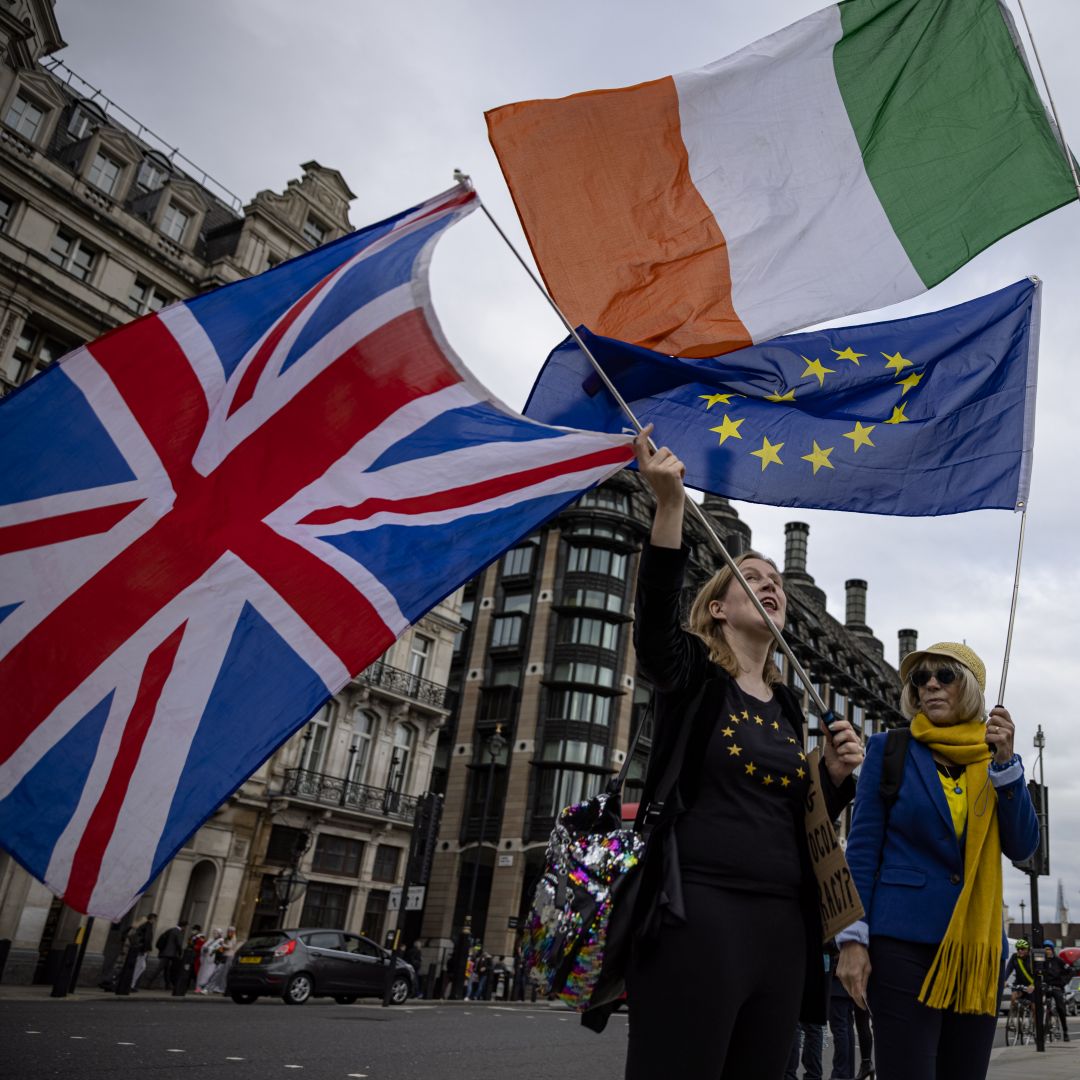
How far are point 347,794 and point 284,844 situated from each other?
282 cm

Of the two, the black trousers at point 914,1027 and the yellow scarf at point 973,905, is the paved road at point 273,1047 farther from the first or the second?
the yellow scarf at point 973,905

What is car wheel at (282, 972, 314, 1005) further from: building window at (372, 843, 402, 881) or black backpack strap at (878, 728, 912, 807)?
black backpack strap at (878, 728, 912, 807)

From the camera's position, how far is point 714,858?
2758 millimetres

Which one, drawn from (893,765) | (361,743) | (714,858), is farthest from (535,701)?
(714,858)

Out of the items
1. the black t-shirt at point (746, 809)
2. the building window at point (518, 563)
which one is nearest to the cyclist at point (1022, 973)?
the black t-shirt at point (746, 809)

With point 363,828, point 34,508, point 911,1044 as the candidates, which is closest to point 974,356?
point 911,1044

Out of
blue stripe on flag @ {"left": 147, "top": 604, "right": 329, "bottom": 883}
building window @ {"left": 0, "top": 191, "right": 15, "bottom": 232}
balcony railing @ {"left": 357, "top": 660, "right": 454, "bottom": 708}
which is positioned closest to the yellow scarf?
blue stripe on flag @ {"left": 147, "top": 604, "right": 329, "bottom": 883}

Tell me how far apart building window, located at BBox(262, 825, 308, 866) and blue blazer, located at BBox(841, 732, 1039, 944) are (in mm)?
33310

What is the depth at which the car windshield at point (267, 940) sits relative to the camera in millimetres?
20406

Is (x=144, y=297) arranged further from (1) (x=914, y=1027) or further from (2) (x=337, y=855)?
(1) (x=914, y=1027)

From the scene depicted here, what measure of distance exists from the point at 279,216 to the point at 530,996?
27.2 meters

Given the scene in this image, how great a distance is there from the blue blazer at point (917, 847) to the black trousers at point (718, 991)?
72 cm

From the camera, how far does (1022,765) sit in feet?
11.7

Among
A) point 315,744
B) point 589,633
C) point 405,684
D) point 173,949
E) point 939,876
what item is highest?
point 589,633
